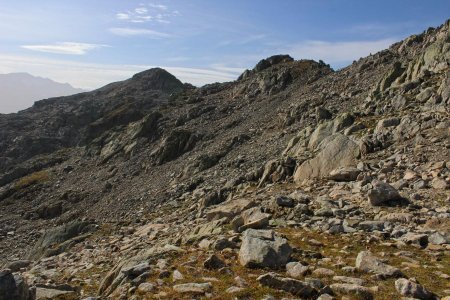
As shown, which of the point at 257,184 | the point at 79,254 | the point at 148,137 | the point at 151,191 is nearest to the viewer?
the point at 79,254

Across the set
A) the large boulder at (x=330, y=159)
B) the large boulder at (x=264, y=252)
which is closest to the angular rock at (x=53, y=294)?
the large boulder at (x=264, y=252)

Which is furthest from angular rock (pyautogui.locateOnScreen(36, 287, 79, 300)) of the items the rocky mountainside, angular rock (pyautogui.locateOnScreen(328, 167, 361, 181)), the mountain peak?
the mountain peak

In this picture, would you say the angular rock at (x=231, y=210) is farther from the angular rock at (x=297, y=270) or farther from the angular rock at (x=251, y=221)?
the angular rock at (x=297, y=270)

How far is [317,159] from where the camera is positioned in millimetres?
29734

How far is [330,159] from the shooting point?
28891 millimetres

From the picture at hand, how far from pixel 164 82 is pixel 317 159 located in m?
167

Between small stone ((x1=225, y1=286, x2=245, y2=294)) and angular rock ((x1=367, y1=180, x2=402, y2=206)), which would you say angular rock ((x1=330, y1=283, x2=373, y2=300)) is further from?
angular rock ((x1=367, y1=180, x2=402, y2=206))

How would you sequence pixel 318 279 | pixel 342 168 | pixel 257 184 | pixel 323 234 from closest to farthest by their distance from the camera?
1. pixel 318 279
2. pixel 323 234
3. pixel 342 168
4. pixel 257 184

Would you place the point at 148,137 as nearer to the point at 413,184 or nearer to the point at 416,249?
the point at 413,184

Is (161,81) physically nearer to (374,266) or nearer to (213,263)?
(213,263)

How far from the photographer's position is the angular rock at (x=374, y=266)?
12125 millimetres

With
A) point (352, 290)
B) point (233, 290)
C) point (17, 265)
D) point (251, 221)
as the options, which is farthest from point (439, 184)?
point (17, 265)

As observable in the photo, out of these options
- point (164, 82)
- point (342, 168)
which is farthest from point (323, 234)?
point (164, 82)

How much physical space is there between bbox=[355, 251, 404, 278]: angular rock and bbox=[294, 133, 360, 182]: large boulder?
576 inches
